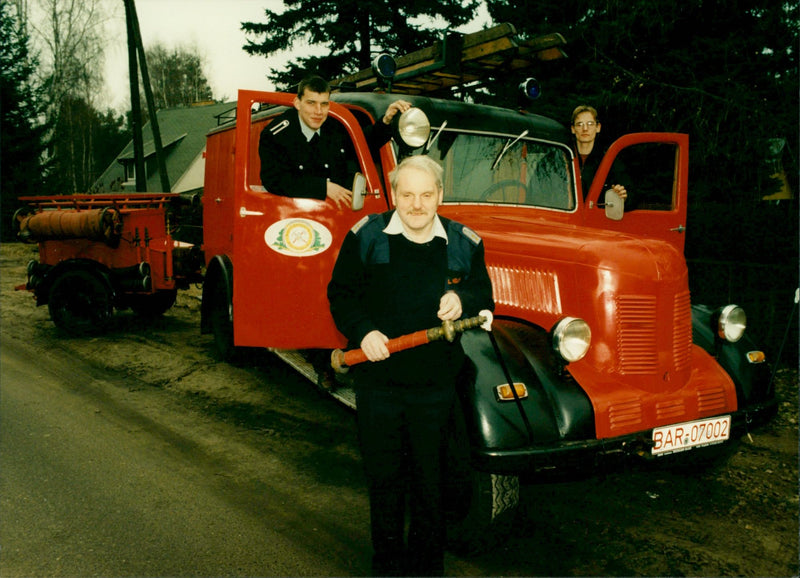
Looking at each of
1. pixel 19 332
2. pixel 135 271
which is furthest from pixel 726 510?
pixel 19 332

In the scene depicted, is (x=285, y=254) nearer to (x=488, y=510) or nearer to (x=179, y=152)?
(x=488, y=510)

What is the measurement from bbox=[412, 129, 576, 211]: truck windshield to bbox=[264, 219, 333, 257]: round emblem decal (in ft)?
3.04

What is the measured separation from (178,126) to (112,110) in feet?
62.6

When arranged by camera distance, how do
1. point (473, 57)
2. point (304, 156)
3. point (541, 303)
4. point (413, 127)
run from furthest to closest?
point (473, 57)
point (304, 156)
point (413, 127)
point (541, 303)

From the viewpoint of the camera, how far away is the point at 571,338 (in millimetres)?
3158

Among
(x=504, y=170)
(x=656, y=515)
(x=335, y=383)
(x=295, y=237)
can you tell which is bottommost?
(x=656, y=515)

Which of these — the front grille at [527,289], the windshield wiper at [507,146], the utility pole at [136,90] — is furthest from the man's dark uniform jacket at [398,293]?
the utility pole at [136,90]

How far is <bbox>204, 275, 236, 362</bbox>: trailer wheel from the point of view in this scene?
628 cm

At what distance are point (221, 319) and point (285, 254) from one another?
2.54 meters

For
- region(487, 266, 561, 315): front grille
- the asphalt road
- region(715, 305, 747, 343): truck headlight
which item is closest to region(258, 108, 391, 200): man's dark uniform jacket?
region(487, 266, 561, 315): front grille

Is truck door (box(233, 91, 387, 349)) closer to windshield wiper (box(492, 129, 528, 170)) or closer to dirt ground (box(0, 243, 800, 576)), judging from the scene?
windshield wiper (box(492, 129, 528, 170))

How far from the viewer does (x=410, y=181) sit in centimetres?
250

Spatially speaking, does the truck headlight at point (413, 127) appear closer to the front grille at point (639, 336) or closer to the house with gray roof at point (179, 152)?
the front grille at point (639, 336)

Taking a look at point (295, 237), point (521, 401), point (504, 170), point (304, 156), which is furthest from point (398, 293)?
point (504, 170)
